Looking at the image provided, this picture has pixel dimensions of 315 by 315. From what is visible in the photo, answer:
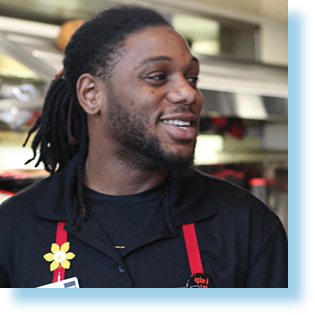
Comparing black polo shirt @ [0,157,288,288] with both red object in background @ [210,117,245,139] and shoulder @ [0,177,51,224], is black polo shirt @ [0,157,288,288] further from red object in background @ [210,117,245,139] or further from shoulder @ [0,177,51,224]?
red object in background @ [210,117,245,139]

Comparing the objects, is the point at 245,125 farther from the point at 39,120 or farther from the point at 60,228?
the point at 60,228

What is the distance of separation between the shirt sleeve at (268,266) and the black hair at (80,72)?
328 millimetres

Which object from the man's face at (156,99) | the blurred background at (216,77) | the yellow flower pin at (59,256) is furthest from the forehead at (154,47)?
the blurred background at (216,77)

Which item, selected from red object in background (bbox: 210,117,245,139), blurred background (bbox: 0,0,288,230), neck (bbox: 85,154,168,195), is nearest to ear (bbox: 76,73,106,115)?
neck (bbox: 85,154,168,195)

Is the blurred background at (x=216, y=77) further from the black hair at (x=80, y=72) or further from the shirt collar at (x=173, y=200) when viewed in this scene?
the shirt collar at (x=173, y=200)

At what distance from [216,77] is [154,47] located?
1212 millimetres

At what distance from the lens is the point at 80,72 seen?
0.84 metres

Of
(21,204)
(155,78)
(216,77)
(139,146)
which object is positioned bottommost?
(21,204)

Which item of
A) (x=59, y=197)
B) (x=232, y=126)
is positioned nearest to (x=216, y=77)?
(x=232, y=126)

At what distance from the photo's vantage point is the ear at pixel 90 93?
80 cm

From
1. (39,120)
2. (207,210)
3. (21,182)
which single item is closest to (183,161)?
(207,210)

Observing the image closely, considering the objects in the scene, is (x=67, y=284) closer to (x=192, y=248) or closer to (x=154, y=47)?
(x=192, y=248)

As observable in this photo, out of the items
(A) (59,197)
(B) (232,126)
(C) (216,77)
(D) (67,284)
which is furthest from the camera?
(B) (232,126)

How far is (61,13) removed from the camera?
2057 millimetres
